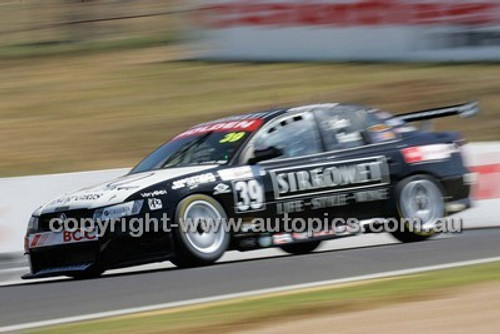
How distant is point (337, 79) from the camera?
21.5 meters

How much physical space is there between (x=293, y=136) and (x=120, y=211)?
6.82 ft

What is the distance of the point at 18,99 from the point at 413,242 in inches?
498

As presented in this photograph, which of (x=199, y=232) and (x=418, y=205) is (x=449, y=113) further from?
(x=199, y=232)

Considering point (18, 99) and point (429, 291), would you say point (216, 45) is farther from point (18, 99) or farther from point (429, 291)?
point (429, 291)

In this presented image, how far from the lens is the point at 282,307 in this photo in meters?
7.07

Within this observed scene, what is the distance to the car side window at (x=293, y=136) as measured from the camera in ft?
35.4

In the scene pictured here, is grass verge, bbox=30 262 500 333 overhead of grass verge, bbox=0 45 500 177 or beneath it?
beneath

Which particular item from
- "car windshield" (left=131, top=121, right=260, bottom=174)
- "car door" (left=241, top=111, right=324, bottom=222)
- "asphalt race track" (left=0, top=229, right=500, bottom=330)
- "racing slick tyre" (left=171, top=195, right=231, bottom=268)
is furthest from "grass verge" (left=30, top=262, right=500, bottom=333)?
"car windshield" (left=131, top=121, right=260, bottom=174)

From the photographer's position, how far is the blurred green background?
1928 cm

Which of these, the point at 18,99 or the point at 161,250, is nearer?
the point at 161,250

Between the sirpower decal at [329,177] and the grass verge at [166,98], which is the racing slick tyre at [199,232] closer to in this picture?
the sirpower decal at [329,177]

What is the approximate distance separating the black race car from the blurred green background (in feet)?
23.9

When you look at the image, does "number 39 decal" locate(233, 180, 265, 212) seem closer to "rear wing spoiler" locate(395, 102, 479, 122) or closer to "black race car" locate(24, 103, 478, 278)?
"black race car" locate(24, 103, 478, 278)

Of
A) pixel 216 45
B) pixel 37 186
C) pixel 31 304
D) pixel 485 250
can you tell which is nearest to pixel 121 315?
pixel 31 304
